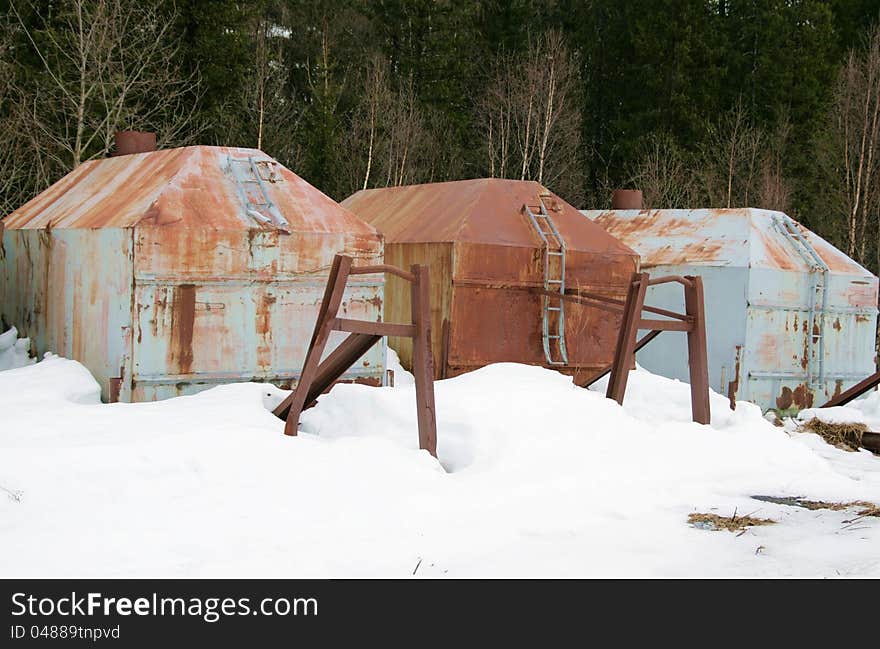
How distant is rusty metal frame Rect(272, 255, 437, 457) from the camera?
868 centimetres

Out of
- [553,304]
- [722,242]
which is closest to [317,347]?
[553,304]

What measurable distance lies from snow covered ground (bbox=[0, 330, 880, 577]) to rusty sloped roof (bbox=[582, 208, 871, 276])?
16.9ft

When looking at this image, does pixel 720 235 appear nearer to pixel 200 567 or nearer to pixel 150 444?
pixel 150 444

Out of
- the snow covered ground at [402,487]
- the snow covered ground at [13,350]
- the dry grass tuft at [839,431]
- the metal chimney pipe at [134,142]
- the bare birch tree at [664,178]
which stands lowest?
the dry grass tuft at [839,431]

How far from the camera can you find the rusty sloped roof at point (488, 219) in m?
13.5

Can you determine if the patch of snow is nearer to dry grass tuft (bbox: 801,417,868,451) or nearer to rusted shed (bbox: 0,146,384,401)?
dry grass tuft (bbox: 801,417,868,451)

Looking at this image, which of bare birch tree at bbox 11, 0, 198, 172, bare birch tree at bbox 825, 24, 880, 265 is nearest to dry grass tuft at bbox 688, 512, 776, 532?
bare birch tree at bbox 11, 0, 198, 172

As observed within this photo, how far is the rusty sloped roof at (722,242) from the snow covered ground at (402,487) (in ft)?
16.9

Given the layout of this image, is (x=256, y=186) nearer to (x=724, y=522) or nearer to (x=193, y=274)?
(x=193, y=274)

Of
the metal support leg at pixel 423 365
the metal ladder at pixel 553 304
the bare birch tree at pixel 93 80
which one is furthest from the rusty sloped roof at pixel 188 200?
the bare birch tree at pixel 93 80

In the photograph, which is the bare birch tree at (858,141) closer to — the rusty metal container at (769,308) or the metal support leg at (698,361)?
the rusty metal container at (769,308)

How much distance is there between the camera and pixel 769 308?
15.5m
